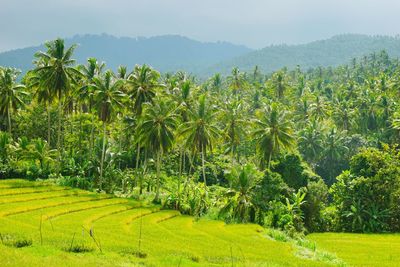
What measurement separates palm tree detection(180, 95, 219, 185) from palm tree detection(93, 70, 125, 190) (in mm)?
11248

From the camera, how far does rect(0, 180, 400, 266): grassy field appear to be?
3061 cm

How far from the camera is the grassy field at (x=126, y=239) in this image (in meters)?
30.6

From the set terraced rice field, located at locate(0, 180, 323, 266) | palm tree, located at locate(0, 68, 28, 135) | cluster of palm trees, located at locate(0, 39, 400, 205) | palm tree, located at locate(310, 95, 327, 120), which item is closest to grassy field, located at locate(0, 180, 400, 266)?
terraced rice field, located at locate(0, 180, 323, 266)

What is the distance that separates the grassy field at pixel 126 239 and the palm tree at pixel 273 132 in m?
16.4

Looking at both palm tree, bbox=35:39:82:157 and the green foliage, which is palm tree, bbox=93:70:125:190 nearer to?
palm tree, bbox=35:39:82:157

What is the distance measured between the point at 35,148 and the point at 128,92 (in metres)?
17.3

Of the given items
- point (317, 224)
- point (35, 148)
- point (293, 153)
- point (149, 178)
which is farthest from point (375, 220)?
point (35, 148)

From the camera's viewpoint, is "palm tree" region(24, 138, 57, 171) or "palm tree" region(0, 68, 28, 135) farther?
"palm tree" region(0, 68, 28, 135)

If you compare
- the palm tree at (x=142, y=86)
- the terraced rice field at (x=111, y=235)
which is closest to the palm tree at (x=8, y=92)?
the terraced rice field at (x=111, y=235)

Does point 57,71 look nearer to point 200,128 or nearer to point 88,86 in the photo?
point 88,86

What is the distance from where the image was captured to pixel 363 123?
11988cm

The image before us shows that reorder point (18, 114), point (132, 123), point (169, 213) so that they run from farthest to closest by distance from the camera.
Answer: point (18, 114), point (132, 123), point (169, 213)

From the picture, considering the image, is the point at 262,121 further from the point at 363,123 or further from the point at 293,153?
the point at 363,123

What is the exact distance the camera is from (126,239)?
126 ft
